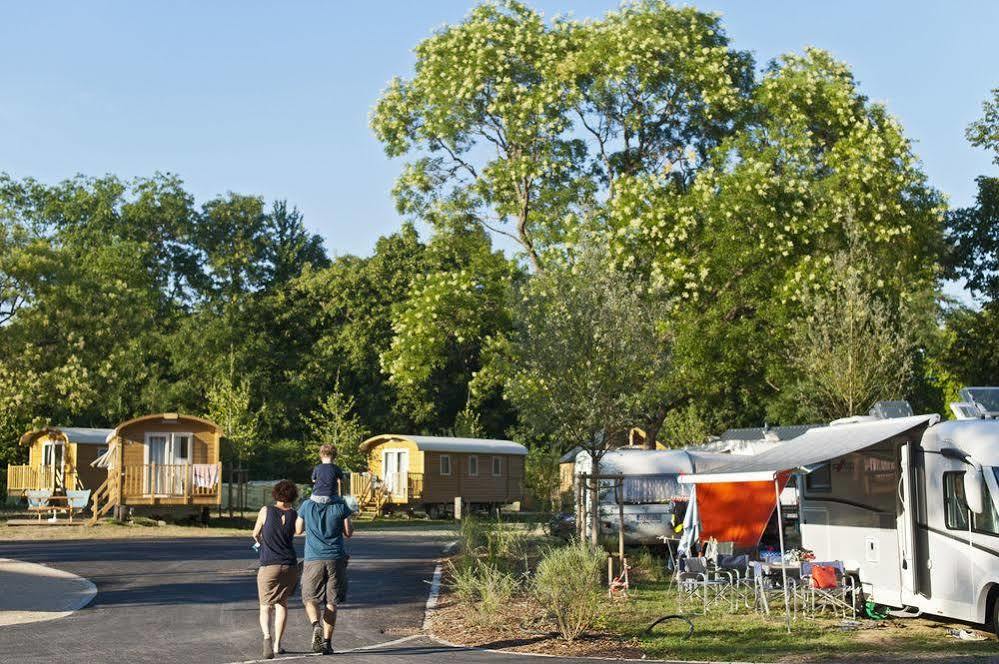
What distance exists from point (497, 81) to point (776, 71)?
6.90 metres

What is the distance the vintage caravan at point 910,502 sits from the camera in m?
12.3

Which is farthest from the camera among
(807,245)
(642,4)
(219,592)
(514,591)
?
(642,4)

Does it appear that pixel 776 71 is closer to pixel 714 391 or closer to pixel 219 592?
pixel 714 391

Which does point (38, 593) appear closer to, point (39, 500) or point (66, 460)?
point (39, 500)

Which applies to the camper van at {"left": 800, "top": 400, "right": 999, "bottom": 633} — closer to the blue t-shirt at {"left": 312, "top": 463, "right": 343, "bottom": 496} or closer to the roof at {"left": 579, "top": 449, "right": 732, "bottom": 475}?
the blue t-shirt at {"left": 312, "top": 463, "right": 343, "bottom": 496}

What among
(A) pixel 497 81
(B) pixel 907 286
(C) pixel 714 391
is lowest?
(C) pixel 714 391

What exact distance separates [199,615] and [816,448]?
286 inches

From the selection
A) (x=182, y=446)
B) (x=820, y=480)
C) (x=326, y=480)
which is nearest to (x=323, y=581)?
(x=326, y=480)

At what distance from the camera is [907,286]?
28.6 m

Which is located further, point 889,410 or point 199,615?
point 889,410

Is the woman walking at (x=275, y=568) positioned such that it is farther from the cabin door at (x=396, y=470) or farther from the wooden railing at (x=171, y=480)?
the cabin door at (x=396, y=470)

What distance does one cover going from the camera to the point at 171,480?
3128 centimetres

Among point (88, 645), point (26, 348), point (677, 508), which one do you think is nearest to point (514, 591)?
point (88, 645)

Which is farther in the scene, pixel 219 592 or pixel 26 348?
pixel 26 348
